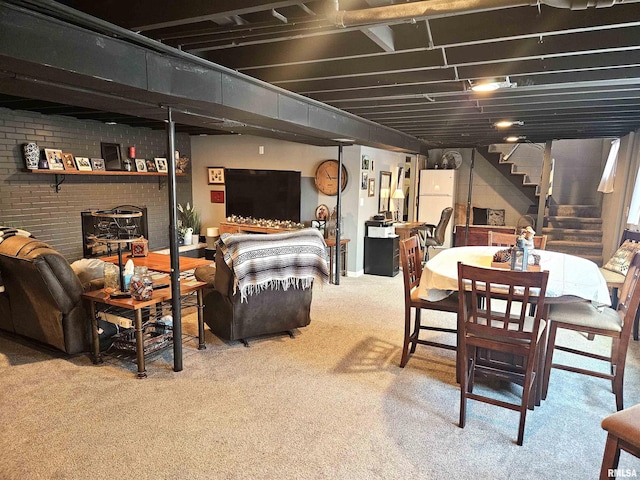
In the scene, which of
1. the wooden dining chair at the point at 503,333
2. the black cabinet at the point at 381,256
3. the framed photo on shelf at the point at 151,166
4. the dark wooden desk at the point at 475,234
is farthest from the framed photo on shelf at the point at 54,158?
the dark wooden desk at the point at 475,234

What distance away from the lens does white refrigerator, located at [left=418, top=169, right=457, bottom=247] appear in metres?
8.08

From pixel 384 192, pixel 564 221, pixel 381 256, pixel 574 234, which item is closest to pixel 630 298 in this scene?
pixel 381 256

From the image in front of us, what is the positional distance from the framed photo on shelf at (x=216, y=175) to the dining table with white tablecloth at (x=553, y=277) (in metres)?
4.39

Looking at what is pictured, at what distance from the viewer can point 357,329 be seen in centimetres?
397

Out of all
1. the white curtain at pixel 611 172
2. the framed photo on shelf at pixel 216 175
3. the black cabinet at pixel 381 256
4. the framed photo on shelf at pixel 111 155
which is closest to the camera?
the framed photo on shelf at pixel 111 155

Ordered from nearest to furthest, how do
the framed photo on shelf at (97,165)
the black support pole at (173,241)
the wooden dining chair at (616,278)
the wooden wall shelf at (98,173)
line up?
the black support pole at (173,241), the wooden dining chair at (616,278), the wooden wall shelf at (98,173), the framed photo on shelf at (97,165)

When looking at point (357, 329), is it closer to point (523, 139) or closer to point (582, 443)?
point (582, 443)

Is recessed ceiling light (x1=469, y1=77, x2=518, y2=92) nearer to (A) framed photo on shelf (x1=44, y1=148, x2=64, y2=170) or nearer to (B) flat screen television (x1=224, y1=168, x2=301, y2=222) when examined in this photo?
(B) flat screen television (x1=224, y1=168, x2=301, y2=222)

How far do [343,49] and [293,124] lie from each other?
52.8 inches

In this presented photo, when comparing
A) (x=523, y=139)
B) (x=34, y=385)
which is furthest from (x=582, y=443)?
(x=523, y=139)

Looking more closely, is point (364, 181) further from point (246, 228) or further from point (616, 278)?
point (616, 278)

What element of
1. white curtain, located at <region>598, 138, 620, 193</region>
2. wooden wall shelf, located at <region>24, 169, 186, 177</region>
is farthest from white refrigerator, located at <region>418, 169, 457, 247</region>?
wooden wall shelf, located at <region>24, 169, 186, 177</region>

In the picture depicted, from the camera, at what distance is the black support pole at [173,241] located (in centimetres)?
279

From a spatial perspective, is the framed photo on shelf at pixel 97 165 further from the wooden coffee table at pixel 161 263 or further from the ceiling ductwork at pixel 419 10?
the ceiling ductwork at pixel 419 10
